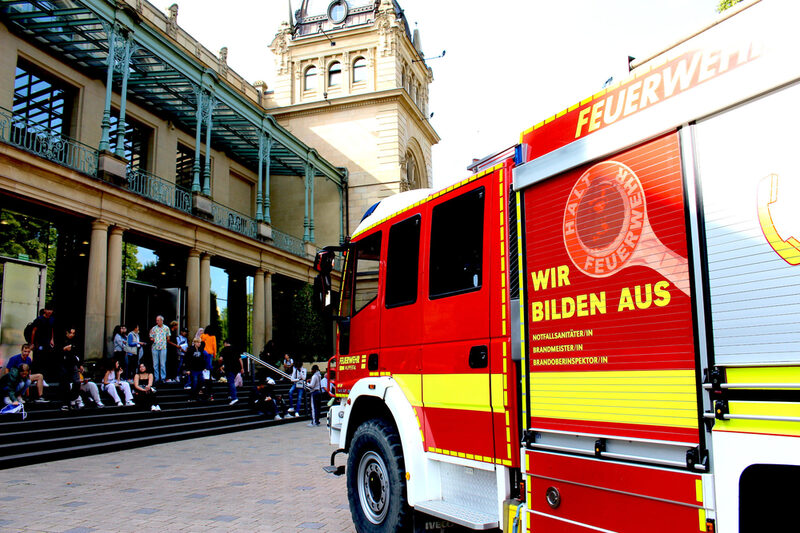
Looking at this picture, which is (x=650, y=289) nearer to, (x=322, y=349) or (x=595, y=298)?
(x=595, y=298)

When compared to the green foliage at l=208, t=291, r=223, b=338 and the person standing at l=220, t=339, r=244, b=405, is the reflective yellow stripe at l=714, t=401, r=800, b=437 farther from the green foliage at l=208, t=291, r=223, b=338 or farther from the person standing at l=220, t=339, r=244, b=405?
the green foliage at l=208, t=291, r=223, b=338

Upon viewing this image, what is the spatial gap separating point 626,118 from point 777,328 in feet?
4.68

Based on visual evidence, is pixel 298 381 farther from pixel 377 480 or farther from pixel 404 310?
pixel 404 310

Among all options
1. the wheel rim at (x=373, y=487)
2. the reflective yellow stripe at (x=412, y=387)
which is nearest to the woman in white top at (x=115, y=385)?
the wheel rim at (x=373, y=487)

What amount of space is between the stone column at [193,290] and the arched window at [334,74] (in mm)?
20613

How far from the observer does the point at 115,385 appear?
13.2 meters

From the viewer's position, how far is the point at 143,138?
23.0 meters

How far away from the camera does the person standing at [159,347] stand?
15852 mm

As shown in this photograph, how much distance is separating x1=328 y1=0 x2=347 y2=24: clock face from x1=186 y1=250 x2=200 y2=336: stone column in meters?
23.7

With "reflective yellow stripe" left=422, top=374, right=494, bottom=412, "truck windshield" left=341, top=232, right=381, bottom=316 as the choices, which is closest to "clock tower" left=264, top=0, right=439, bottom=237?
"truck windshield" left=341, top=232, right=381, bottom=316

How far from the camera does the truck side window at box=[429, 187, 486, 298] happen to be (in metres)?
4.34

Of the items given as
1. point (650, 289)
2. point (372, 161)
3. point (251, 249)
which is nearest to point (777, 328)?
point (650, 289)

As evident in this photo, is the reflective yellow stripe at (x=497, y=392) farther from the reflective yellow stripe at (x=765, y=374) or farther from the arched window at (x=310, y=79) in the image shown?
the arched window at (x=310, y=79)

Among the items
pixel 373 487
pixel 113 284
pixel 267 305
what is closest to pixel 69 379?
pixel 113 284
